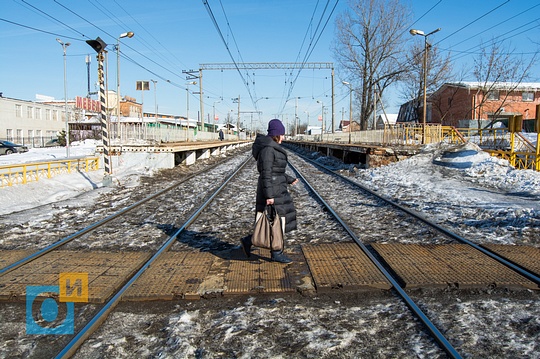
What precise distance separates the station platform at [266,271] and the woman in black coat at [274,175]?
1.73 ft

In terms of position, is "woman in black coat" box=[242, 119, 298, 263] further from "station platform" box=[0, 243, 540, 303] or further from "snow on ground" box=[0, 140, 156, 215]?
"snow on ground" box=[0, 140, 156, 215]

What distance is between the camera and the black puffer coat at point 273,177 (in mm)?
4801

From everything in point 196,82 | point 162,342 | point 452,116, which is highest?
point 196,82

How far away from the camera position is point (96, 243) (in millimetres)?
6445

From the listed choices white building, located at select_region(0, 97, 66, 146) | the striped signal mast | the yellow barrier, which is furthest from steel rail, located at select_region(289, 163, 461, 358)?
white building, located at select_region(0, 97, 66, 146)

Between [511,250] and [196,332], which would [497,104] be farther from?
[196,332]

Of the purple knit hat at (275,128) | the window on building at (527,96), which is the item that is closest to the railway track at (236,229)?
the purple knit hat at (275,128)

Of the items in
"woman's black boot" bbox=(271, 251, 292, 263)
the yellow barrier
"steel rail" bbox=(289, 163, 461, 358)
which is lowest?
"steel rail" bbox=(289, 163, 461, 358)

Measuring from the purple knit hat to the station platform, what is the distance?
162 cm

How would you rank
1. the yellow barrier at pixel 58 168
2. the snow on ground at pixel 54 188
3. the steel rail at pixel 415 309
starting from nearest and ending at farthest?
1. the steel rail at pixel 415 309
2. the snow on ground at pixel 54 188
3. the yellow barrier at pixel 58 168

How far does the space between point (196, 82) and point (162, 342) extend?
45784 mm

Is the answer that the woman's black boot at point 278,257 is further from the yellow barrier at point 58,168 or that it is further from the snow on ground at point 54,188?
the yellow barrier at point 58,168

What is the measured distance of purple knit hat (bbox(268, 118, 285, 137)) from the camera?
4.93 meters

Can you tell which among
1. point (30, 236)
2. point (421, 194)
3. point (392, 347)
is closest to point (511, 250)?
point (392, 347)
